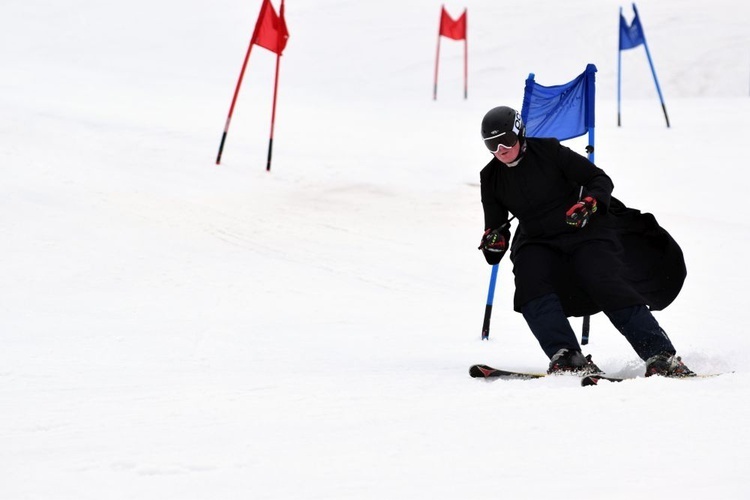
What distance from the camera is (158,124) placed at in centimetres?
1401

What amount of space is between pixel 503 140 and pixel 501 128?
0.20 feet

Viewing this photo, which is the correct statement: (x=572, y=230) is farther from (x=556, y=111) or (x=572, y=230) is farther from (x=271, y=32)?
(x=271, y=32)

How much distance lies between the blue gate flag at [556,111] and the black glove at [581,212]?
72.8 inches

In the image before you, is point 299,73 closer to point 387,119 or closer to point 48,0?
point 387,119

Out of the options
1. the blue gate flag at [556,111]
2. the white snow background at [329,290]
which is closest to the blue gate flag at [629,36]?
the white snow background at [329,290]

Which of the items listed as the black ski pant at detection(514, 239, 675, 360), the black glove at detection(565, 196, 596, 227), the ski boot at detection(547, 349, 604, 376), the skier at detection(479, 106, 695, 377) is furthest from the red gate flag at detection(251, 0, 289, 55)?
the ski boot at detection(547, 349, 604, 376)

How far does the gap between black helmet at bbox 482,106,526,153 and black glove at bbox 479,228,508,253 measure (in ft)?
1.58

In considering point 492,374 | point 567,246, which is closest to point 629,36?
point 567,246

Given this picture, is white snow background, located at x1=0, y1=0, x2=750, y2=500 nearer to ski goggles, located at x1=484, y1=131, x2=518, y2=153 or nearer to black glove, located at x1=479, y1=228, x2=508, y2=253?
black glove, located at x1=479, y1=228, x2=508, y2=253

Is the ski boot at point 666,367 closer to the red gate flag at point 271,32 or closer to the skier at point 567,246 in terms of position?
the skier at point 567,246

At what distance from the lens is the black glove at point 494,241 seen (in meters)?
4.64

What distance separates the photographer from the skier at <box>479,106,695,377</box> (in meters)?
4.18

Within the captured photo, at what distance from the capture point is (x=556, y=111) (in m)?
6.08

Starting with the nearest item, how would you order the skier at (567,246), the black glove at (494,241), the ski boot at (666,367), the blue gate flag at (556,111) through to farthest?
the ski boot at (666,367) < the skier at (567,246) < the black glove at (494,241) < the blue gate flag at (556,111)
